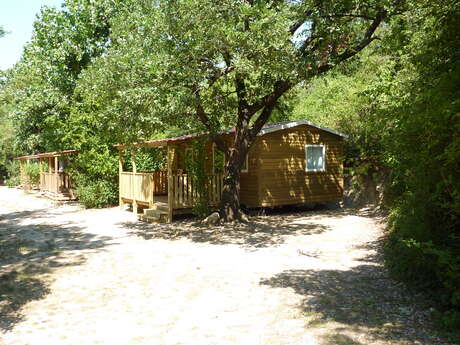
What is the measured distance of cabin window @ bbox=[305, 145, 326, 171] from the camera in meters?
16.8

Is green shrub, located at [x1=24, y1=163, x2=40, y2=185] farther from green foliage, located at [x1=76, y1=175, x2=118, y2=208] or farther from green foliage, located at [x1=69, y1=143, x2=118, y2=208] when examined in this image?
green foliage, located at [x1=76, y1=175, x2=118, y2=208]

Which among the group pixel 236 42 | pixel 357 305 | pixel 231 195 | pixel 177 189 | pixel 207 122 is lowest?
pixel 357 305

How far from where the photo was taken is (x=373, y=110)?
8.73 metres

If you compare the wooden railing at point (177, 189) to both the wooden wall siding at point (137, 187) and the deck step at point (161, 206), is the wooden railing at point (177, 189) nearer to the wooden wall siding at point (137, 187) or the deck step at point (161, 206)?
the wooden wall siding at point (137, 187)

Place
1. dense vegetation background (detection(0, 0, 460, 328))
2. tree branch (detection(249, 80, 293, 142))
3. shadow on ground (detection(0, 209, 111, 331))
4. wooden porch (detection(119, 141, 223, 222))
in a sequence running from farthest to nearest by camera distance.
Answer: wooden porch (detection(119, 141, 223, 222))
tree branch (detection(249, 80, 293, 142))
shadow on ground (detection(0, 209, 111, 331))
dense vegetation background (detection(0, 0, 460, 328))

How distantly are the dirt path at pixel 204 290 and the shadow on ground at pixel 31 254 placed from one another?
0.03 m

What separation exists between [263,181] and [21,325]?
10850mm

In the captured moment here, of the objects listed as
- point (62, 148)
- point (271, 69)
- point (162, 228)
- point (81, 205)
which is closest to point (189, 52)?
point (271, 69)

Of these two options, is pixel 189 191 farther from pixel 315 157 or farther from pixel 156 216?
pixel 315 157

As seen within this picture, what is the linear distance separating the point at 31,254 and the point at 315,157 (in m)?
11.1

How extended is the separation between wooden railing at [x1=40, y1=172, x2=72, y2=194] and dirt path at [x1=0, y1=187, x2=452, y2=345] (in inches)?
454

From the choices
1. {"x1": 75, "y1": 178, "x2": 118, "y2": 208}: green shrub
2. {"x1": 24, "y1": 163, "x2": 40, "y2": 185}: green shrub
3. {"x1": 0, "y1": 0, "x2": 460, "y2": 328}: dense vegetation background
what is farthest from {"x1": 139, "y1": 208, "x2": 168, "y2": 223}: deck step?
{"x1": 24, "y1": 163, "x2": 40, "y2": 185}: green shrub

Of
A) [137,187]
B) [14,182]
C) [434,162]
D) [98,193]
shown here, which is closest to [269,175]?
[137,187]

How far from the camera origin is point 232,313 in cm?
553
